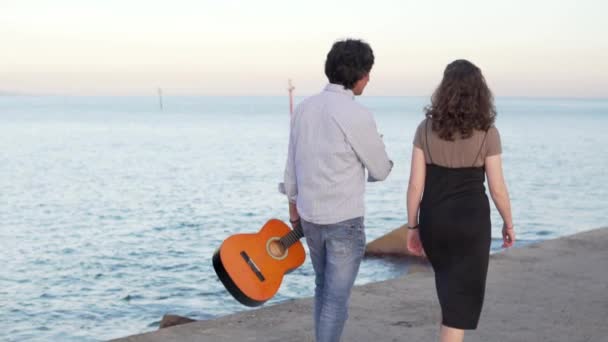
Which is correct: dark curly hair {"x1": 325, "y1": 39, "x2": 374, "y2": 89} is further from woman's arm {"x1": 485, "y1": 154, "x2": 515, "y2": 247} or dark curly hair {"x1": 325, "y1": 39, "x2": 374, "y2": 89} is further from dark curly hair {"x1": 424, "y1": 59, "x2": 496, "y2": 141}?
woman's arm {"x1": 485, "y1": 154, "x2": 515, "y2": 247}

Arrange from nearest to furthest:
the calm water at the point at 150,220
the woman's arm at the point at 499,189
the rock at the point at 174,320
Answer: the woman's arm at the point at 499,189, the rock at the point at 174,320, the calm water at the point at 150,220

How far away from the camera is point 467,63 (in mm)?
4016

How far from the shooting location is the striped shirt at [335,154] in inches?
164

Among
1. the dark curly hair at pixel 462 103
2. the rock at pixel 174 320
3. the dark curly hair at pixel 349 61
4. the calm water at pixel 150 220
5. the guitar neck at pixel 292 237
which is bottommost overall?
the calm water at pixel 150 220

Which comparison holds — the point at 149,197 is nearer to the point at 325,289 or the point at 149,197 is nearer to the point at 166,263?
the point at 166,263

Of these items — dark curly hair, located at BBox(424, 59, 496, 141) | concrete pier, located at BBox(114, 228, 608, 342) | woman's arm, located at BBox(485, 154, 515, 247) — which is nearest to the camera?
dark curly hair, located at BBox(424, 59, 496, 141)

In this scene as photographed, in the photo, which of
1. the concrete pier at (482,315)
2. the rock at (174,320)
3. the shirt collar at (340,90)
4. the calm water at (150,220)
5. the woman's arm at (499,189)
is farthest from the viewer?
the calm water at (150,220)

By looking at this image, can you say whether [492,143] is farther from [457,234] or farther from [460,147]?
[457,234]

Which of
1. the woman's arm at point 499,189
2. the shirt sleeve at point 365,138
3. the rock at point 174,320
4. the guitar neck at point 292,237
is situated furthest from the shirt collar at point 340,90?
the rock at point 174,320

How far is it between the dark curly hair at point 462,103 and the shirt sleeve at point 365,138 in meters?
0.31

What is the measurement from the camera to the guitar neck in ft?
15.5

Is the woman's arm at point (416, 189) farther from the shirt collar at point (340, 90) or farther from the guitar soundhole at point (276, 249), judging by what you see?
the guitar soundhole at point (276, 249)

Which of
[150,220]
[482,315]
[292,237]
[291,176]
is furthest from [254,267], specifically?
[150,220]

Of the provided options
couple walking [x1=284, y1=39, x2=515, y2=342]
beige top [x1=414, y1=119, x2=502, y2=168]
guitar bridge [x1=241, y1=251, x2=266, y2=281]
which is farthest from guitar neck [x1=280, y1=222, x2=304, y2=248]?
beige top [x1=414, y1=119, x2=502, y2=168]
